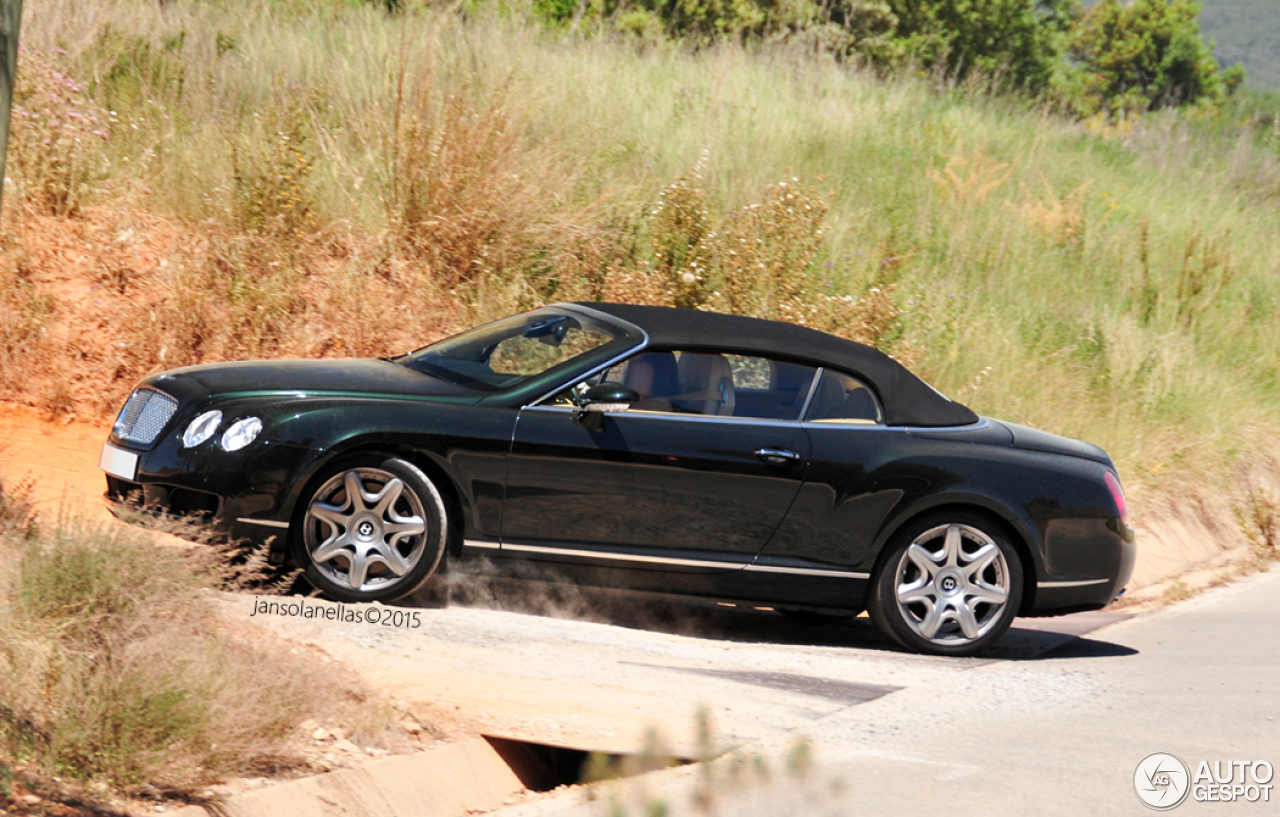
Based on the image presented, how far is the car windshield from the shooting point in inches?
262

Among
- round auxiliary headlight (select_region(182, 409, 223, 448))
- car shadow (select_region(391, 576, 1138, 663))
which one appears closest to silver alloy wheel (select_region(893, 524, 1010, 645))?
car shadow (select_region(391, 576, 1138, 663))

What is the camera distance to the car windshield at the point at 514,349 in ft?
21.9

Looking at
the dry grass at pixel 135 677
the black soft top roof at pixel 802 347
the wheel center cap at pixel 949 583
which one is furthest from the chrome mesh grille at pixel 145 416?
the wheel center cap at pixel 949 583

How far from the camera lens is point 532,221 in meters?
12.0

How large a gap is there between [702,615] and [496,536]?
1.76 meters

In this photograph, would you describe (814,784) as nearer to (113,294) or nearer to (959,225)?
(113,294)

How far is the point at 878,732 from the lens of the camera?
527 cm

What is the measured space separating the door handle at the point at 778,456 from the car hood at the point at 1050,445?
4.21 ft

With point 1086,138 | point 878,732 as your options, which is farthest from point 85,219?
point 1086,138

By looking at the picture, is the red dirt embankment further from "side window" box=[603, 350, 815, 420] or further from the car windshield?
"side window" box=[603, 350, 815, 420]

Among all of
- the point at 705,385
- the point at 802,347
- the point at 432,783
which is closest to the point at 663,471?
the point at 705,385

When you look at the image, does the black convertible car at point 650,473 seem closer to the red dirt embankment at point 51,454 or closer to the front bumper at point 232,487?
the front bumper at point 232,487

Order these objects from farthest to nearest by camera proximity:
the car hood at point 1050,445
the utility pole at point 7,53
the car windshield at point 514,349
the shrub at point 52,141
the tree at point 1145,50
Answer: the tree at point 1145,50 < the shrub at point 52,141 < the car hood at point 1050,445 < the car windshield at point 514,349 < the utility pole at point 7,53

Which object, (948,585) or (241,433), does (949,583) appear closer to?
(948,585)
